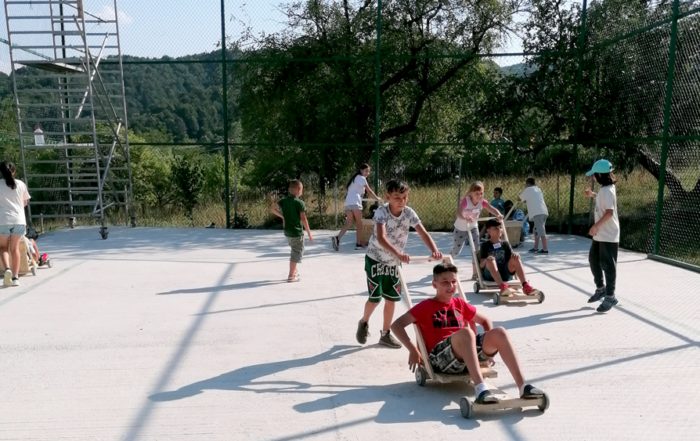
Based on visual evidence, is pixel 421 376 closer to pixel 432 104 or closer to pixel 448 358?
pixel 448 358

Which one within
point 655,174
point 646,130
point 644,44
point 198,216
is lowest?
point 198,216

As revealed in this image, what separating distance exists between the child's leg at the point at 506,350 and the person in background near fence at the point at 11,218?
6.78 meters

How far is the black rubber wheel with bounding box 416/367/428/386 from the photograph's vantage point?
16.0 feet

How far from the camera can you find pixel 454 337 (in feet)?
15.0

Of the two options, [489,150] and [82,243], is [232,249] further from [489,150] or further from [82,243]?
[489,150]

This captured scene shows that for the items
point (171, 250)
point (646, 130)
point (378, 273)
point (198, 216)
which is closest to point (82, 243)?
point (171, 250)

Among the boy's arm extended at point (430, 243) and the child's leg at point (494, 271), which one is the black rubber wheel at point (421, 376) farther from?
the child's leg at point (494, 271)

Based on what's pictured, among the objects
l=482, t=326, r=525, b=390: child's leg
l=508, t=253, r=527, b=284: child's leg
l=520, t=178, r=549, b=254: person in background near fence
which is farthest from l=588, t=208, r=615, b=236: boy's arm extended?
l=520, t=178, r=549, b=254: person in background near fence

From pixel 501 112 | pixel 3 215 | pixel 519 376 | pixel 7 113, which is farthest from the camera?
pixel 7 113

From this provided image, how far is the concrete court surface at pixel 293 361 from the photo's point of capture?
14.2 feet

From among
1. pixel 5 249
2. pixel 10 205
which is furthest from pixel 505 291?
pixel 5 249

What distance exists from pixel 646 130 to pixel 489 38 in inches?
190

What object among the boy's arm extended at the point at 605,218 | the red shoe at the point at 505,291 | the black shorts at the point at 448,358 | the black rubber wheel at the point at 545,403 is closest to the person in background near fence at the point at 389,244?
the black shorts at the point at 448,358

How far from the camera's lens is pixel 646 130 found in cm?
1265
